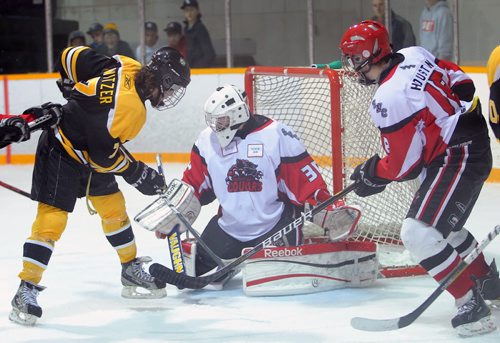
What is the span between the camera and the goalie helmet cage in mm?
3988

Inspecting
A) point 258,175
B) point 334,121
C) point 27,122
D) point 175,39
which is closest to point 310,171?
point 258,175

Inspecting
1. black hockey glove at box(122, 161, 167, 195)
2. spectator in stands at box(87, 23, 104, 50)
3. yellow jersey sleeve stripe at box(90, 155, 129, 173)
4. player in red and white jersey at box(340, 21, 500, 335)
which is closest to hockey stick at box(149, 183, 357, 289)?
black hockey glove at box(122, 161, 167, 195)

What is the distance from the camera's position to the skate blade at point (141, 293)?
375 cm

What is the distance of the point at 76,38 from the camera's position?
8125 mm

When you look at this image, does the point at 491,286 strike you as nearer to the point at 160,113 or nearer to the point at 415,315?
the point at 415,315

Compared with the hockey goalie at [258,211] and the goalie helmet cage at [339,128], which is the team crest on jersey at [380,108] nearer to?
the hockey goalie at [258,211]

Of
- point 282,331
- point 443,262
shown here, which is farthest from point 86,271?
point 443,262

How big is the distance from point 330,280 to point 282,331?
0.56 metres

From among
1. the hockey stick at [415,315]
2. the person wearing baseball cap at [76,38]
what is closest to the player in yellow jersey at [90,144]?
the hockey stick at [415,315]

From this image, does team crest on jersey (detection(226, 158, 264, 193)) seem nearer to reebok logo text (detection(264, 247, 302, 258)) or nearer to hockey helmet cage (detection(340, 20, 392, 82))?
reebok logo text (detection(264, 247, 302, 258))

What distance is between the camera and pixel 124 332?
10.8 feet

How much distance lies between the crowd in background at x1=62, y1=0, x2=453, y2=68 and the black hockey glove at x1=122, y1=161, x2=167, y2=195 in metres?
3.49

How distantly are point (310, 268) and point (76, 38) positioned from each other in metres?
4.94

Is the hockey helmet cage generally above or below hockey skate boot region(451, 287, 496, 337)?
above
